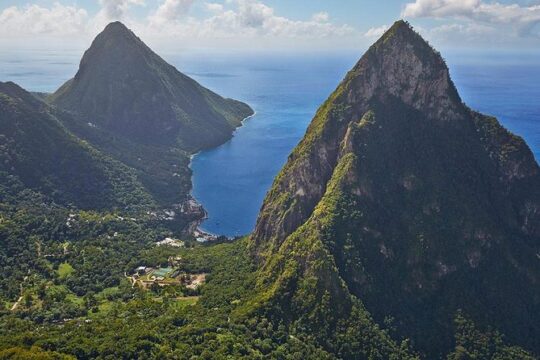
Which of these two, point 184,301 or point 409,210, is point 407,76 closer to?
point 409,210

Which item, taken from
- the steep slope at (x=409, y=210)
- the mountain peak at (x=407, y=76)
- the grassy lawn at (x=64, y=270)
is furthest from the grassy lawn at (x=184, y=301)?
the mountain peak at (x=407, y=76)

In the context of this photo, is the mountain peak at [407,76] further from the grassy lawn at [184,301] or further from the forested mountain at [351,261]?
the grassy lawn at [184,301]

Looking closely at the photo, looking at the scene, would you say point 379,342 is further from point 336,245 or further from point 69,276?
point 69,276

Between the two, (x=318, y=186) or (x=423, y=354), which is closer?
(x=423, y=354)

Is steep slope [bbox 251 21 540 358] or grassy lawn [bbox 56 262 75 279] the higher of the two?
steep slope [bbox 251 21 540 358]

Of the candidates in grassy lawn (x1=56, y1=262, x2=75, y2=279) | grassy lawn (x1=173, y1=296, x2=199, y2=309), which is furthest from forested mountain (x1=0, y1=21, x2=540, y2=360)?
grassy lawn (x1=56, y1=262, x2=75, y2=279)

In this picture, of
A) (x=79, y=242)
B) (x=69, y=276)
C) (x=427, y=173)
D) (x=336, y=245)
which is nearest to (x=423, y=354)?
(x=336, y=245)

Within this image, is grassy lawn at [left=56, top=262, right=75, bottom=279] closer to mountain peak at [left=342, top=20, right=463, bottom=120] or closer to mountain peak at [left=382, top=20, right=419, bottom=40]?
mountain peak at [left=342, top=20, right=463, bottom=120]

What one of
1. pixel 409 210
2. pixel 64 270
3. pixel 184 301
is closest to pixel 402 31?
pixel 409 210

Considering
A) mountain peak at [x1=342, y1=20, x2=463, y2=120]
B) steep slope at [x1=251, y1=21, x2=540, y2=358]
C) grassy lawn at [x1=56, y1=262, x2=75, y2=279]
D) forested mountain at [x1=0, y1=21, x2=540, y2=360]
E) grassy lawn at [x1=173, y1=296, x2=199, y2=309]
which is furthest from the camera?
mountain peak at [x1=342, y1=20, x2=463, y2=120]
